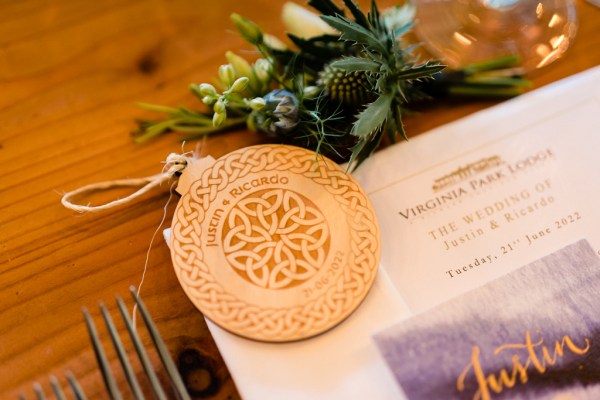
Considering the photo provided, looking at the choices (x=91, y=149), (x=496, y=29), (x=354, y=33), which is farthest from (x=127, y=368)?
(x=496, y=29)

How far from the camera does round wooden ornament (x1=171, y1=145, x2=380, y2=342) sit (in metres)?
0.54

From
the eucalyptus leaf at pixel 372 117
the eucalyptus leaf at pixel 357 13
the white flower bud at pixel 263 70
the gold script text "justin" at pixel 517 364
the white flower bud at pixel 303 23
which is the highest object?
the white flower bud at pixel 303 23

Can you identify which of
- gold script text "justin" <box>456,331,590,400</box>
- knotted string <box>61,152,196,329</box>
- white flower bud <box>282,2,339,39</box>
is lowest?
gold script text "justin" <box>456,331,590,400</box>

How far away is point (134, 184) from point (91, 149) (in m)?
0.09

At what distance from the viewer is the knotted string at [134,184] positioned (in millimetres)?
619

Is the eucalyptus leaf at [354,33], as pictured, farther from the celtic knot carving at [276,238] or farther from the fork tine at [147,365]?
the fork tine at [147,365]

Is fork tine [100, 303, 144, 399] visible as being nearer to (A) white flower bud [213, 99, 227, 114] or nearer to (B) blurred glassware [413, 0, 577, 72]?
(A) white flower bud [213, 99, 227, 114]

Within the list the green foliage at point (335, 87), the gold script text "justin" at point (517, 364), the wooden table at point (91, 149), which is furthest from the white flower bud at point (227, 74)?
the gold script text "justin" at point (517, 364)

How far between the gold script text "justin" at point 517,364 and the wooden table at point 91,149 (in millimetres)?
255

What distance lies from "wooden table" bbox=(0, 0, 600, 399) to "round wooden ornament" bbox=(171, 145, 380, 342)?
7 centimetres

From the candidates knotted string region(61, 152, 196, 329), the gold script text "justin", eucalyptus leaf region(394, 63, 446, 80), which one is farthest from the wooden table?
the gold script text "justin"

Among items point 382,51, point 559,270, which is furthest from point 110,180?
point 559,270

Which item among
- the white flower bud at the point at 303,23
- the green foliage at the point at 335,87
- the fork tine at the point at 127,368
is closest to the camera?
the fork tine at the point at 127,368

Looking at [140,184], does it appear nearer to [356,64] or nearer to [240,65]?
[240,65]
